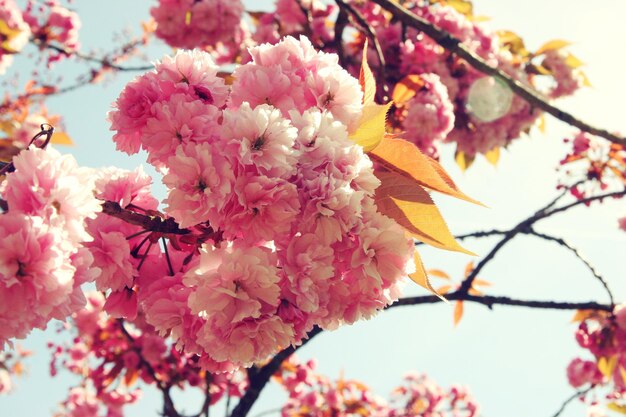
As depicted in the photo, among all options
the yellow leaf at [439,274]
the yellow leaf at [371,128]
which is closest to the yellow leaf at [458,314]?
the yellow leaf at [439,274]

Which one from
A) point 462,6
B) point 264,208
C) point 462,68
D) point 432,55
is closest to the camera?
point 264,208

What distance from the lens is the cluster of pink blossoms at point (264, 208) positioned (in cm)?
83

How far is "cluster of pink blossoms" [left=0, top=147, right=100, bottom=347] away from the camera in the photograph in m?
0.66

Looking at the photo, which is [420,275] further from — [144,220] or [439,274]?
[439,274]

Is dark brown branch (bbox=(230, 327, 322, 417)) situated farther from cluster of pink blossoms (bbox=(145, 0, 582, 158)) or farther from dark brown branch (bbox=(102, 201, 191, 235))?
dark brown branch (bbox=(102, 201, 191, 235))

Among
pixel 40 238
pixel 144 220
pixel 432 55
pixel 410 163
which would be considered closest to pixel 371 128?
pixel 410 163

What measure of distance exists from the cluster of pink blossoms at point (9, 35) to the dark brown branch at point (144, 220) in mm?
2775

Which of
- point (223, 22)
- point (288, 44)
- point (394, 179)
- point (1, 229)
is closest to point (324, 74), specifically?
point (288, 44)

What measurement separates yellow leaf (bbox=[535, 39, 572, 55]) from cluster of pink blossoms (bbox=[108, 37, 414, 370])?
9.20ft

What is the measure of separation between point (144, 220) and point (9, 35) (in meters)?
2.86

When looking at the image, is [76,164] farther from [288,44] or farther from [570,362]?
[570,362]

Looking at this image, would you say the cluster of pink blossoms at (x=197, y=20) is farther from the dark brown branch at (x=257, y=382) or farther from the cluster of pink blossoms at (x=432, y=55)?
the dark brown branch at (x=257, y=382)

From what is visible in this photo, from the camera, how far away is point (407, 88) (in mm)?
2727

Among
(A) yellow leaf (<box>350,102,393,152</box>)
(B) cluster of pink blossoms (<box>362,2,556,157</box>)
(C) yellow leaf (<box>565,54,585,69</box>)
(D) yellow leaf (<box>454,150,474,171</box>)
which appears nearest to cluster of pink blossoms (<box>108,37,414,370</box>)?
(A) yellow leaf (<box>350,102,393,152</box>)
